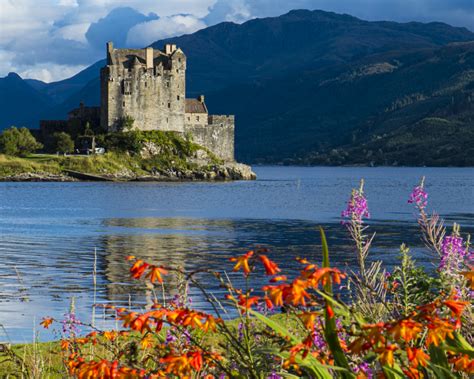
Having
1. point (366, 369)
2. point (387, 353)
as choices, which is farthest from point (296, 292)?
point (366, 369)

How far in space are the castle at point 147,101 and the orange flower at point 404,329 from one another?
119m

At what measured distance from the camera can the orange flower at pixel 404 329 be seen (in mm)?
4211

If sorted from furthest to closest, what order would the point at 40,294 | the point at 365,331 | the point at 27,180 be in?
1. the point at 27,180
2. the point at 40,294
3. the point at 365,331

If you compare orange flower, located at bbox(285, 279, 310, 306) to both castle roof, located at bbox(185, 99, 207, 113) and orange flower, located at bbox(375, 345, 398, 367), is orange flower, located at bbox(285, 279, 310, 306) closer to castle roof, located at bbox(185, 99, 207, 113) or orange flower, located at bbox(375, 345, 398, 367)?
orange flower, located at bbox(375, 345, 398, 367)

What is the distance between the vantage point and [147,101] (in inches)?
4909

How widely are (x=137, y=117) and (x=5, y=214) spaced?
62.4 metres

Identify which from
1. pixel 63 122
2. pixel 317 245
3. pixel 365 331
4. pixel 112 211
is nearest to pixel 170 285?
pixel 317 245

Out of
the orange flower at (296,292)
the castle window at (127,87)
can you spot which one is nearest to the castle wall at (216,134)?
the castle window at (127,87)

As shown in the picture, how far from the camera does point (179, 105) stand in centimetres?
12756

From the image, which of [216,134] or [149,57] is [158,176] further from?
[149,57]

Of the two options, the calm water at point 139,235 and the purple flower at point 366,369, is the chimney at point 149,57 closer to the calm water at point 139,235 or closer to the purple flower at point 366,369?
the calm water at point 139,235

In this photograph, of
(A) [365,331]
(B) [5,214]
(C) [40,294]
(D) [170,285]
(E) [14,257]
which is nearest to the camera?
(A) [365,331]

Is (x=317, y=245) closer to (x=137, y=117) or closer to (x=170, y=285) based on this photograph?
(x=170, y=285)

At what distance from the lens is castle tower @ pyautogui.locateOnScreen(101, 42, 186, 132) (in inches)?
4823
